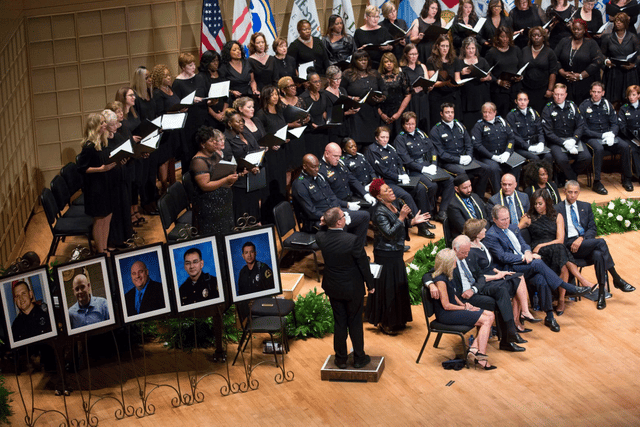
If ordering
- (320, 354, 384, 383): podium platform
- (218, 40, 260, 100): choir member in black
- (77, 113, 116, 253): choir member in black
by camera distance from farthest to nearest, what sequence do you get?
(218, 40, 260, 100): choir member in black
(77, 113, 116, 253): choir member in black
(320, 354, 384, 383): podium platform

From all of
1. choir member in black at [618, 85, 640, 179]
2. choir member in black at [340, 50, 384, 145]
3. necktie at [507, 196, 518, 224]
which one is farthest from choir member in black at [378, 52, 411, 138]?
choir member in black at [618, 85, 640, 179]

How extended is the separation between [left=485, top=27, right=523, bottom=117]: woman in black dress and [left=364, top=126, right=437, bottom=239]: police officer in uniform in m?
2.14

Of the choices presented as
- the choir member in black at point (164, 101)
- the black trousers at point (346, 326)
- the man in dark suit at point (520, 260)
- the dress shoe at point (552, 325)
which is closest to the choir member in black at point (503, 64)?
the man in dark suit at point (520, 260)

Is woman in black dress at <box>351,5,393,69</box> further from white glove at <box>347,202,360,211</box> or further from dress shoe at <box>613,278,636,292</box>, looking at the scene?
dress shoe at <box>613,278,636,292</box>

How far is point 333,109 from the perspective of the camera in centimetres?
1072

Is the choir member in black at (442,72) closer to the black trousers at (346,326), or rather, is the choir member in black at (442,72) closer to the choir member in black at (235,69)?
the choir member in black at (235,69)

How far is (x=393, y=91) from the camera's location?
1126 cm

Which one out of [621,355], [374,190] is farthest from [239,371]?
[621,355]

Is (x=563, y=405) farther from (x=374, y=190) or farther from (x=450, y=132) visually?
(x=450, y=132)

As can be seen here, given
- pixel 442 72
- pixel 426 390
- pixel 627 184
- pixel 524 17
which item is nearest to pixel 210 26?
pixel 442 72

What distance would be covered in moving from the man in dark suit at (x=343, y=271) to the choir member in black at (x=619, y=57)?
6.37 metres

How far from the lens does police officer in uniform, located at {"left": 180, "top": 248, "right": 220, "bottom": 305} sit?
7.57 meters

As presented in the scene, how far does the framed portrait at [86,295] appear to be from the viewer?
718 cm

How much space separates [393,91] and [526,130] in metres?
1.87
